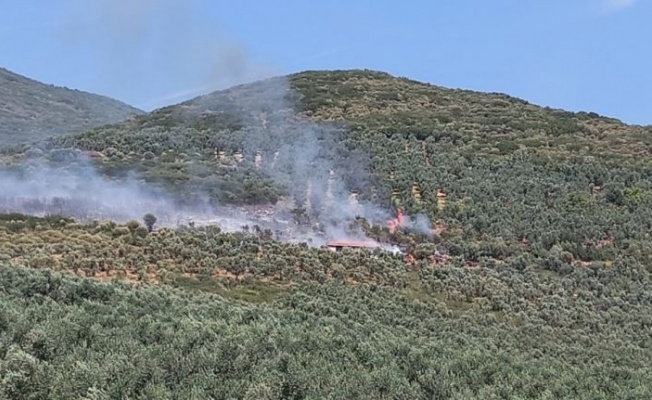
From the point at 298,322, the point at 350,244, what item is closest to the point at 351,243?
the point at 350,244

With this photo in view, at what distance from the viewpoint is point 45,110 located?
12244 centimetres

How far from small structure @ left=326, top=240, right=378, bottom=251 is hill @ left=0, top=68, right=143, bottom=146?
56035 mm

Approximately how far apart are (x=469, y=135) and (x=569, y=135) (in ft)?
31.2

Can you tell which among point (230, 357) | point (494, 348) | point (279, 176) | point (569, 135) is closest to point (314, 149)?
point (279, 176)

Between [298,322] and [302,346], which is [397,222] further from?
[302,346]

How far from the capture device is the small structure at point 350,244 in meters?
38.6

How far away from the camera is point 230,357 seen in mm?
16953

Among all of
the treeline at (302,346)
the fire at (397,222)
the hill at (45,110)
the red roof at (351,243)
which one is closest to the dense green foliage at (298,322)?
the treeline at (302,346)

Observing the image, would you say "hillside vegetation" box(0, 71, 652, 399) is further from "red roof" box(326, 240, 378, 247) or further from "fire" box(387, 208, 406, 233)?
"red roof" box(326, 240, 378, 247)

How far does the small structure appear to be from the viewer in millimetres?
38562

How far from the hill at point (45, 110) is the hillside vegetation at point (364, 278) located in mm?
28527

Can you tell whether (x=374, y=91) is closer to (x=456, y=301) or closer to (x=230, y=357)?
(x=456, y=301)

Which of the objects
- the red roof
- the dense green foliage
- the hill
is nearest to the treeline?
the dense green foliage

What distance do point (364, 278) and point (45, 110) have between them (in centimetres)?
10006
